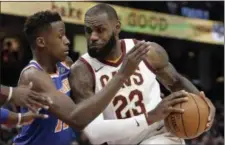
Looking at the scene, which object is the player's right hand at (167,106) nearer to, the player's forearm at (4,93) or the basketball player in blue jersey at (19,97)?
the basketball player in blue jersey at (19,97)

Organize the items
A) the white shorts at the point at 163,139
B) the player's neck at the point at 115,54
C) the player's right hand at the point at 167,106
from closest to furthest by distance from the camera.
Result: the player's right hand at the point at 167,106, the white shorts at the point at 163,139, the player's neck at the point at 115,54

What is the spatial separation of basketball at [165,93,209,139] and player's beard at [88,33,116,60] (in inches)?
28.7

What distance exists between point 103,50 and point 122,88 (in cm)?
34

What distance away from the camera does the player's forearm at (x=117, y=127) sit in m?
3.97

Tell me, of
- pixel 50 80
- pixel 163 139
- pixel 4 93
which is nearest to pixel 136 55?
pixel 50 80

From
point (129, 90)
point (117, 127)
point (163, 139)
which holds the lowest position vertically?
point (163, 139)

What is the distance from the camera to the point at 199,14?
1368cm

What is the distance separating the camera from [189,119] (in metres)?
3.92

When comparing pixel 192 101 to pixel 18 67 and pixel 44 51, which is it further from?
pixel 18 67

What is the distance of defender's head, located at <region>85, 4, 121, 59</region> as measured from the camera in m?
4.14

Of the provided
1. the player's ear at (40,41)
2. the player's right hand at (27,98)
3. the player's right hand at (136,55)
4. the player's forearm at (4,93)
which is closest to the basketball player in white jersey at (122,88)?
the player's ear at (40,41)

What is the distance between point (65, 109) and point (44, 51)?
54cm

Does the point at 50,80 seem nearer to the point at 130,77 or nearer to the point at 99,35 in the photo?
the point at 99,35

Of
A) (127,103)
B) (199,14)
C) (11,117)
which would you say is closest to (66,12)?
(199,14)
